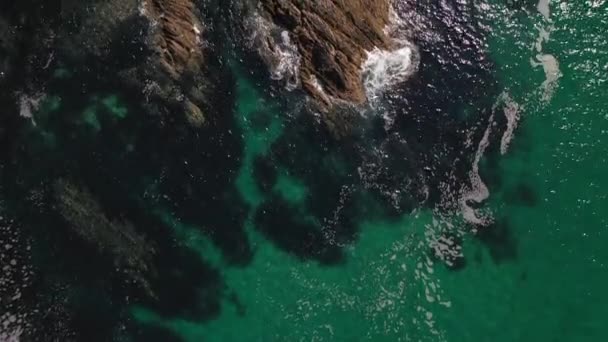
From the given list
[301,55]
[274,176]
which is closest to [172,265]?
[274,176]

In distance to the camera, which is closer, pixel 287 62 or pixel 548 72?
pixel 287 62

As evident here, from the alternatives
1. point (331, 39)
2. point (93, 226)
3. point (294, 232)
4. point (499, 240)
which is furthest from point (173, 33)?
point (499, 240)

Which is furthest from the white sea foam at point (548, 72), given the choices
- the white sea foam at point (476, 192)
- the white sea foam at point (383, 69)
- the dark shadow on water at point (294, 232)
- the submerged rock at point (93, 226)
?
the submerged rock at point (93, 226)

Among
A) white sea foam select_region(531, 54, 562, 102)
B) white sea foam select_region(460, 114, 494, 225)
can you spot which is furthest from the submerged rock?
white sea foam select_region(531, 54, 562, 102)

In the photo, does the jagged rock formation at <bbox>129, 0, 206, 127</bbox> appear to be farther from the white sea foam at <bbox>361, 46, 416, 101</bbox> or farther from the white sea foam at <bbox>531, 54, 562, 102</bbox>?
the white sea foam at <bbox>531, 54, 562, 102</bbox>

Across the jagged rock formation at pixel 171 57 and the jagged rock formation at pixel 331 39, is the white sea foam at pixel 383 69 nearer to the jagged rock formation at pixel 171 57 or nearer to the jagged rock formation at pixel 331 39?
the jagged rock formation at pixel 331 39

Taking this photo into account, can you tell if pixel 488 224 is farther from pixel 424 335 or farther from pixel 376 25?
pixel 376 25

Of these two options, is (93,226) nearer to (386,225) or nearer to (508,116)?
(386,225)
